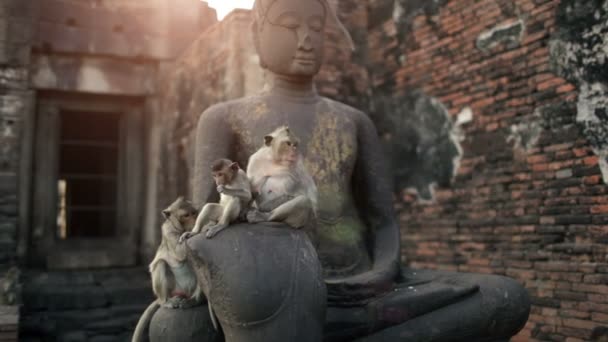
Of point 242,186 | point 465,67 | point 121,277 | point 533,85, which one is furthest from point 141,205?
point 242,186

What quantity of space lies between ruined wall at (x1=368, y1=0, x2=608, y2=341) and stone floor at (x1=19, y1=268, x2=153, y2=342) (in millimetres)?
2954

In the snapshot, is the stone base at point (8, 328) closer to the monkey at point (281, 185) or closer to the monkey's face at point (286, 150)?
the monkey at point (281, 185)

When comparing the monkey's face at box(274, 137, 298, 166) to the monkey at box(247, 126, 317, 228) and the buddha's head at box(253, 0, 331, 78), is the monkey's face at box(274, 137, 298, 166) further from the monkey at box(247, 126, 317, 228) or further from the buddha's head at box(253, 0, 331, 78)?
the buddha's head at box(253, 0, 331, 78)

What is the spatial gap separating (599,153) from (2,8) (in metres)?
6.01

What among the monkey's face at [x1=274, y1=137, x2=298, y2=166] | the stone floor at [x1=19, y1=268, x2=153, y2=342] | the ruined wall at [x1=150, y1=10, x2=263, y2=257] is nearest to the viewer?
the monkey's face at [x1=274, y1=137, x2=298, y2=166]

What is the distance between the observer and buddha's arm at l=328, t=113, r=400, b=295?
3.29 meters

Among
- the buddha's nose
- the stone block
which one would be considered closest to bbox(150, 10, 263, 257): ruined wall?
Answer: the stone block

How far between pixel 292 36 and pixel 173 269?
1.29 meters

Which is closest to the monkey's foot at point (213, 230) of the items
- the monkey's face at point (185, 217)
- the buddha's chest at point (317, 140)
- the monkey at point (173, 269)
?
the monkey at point (173, 269)

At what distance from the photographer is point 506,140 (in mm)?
6145

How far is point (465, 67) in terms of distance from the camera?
21.7 ft

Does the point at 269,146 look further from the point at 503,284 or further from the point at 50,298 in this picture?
the point at 50,298

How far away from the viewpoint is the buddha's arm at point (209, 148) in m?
3.20

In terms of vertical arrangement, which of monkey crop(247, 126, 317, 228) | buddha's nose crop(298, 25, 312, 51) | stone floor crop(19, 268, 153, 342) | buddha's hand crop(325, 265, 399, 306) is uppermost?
buddha's nose crop(298, 25, 312, 51)
